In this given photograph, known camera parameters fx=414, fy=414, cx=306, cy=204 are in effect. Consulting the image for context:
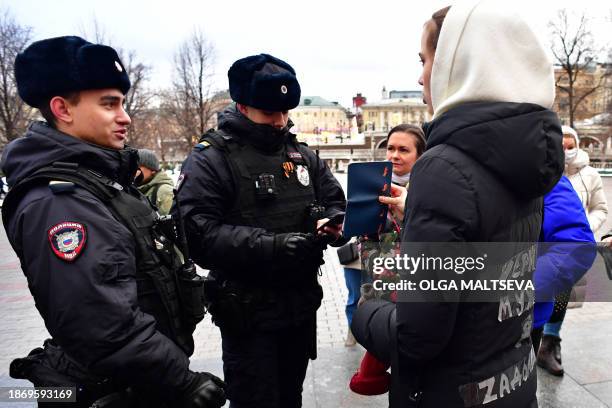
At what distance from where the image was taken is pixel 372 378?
5.79 ft

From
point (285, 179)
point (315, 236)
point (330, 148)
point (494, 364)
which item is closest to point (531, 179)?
point (494, 364)

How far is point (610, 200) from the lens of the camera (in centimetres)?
1392

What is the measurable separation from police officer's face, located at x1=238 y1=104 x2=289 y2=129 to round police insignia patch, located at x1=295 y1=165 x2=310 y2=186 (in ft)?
0.91

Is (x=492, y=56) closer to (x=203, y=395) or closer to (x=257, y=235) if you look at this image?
(x=257, y=235)

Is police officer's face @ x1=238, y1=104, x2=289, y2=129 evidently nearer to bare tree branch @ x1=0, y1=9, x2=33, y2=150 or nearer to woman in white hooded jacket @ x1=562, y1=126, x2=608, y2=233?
woman in white hooded jacket @ x1=562, y1=126, x2=608, y2=233

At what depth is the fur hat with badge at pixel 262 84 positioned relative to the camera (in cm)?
227

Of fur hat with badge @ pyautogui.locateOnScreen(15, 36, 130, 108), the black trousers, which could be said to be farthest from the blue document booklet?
fur hat with badge @ pyautogui.locateOnScreen(15, 36, 130, 108)

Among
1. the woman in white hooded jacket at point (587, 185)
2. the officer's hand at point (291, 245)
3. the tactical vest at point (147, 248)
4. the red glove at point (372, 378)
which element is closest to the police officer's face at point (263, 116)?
the officer's hand at point (291, 245)

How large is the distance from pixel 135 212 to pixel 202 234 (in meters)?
0.51

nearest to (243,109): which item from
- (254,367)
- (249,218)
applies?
(249,218)

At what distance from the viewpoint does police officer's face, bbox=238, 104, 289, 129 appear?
2.36 m

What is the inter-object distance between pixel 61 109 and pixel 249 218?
40.1 inches

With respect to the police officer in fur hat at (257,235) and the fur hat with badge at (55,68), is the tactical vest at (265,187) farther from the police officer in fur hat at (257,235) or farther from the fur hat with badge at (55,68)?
the fur hat with badge at (55,68)

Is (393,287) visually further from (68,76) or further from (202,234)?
(68,76)
